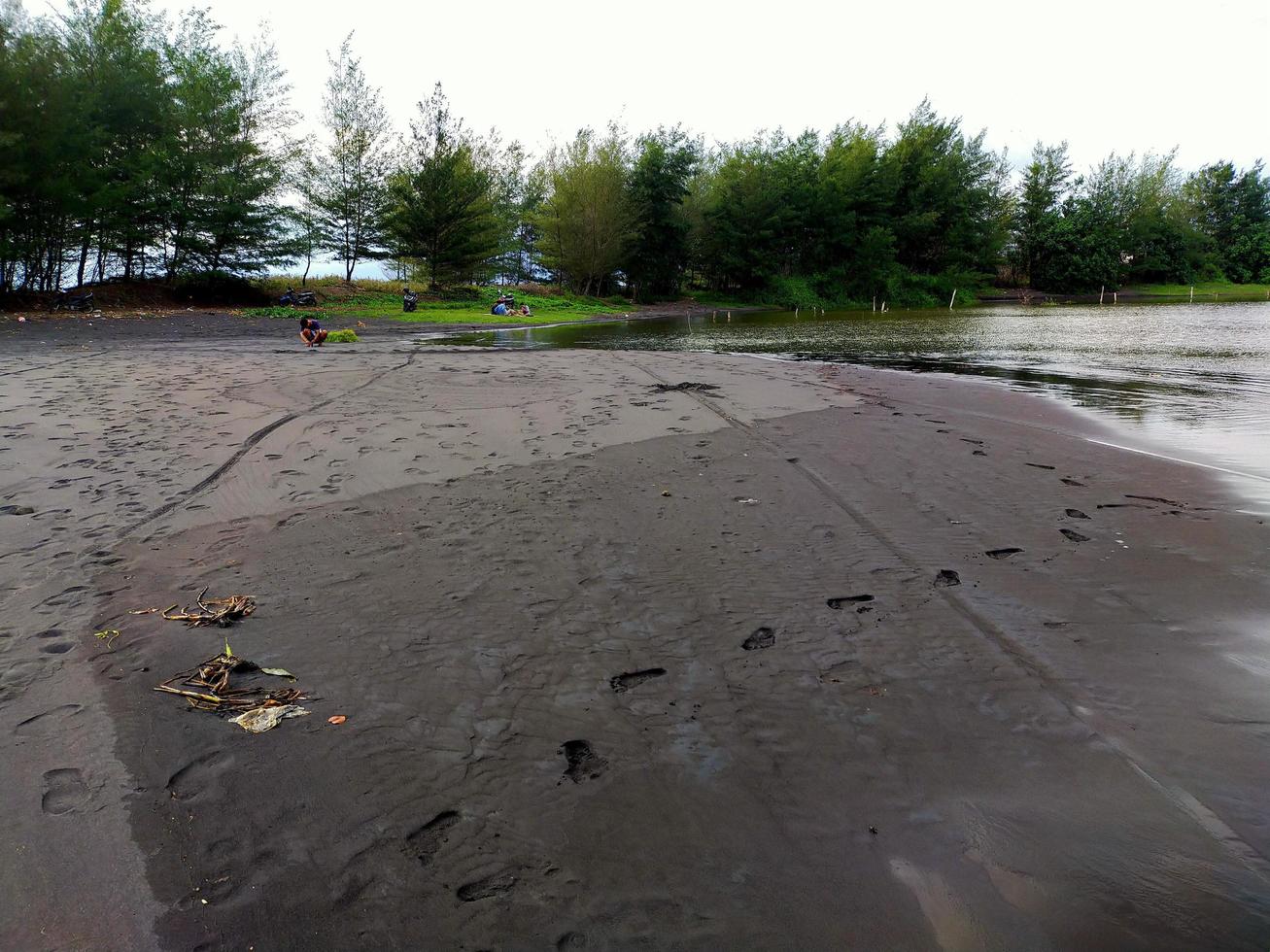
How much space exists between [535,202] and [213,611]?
49774mm

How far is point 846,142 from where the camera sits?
55.5 m

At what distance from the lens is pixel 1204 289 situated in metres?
64.0

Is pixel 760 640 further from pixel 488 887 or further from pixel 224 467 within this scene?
pixel 224 467

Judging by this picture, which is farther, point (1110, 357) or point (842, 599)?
point (1110, 357)

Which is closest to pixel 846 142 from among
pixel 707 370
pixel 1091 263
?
pixel 1091 263

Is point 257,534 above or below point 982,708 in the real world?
above

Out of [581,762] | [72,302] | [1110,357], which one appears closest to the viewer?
[581,762]

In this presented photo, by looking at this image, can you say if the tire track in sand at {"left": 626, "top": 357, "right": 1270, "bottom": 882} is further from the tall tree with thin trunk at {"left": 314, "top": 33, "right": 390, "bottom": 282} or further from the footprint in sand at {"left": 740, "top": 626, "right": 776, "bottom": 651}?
the tall tree with thin trunk at {"left": 314, "top": 33, "right": 390, "bottom": 282}

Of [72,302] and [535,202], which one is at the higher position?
[535,202]

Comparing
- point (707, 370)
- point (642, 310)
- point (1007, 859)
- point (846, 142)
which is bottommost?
point (1007, 859)

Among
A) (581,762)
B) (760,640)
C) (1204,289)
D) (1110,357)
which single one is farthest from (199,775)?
(1204,289)

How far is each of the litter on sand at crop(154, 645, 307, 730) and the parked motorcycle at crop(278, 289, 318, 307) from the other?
91.3ft

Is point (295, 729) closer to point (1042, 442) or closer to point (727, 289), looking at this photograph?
point (1042, 442)

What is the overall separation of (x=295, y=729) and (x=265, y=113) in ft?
115
